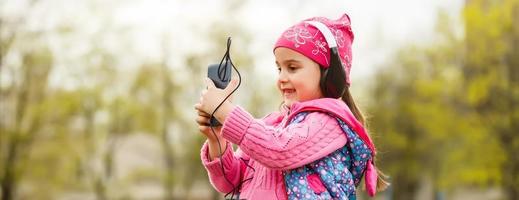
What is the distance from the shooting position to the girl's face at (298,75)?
232 centimetres

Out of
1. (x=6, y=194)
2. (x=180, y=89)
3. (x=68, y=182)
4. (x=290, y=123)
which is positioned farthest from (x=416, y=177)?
(x=290, y=123)

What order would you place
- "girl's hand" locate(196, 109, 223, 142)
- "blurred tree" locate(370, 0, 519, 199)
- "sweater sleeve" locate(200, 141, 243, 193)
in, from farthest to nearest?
"blurred tree" locate(370, 0, 519, 199), "sweater sleeve" locate(200, 141, 243, 193), "girl's hand" locate(196, 109, 223, 142)

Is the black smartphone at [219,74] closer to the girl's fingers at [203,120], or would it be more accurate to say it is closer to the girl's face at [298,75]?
the girl's fingers at [203,120]

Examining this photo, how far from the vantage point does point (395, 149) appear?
2758 centimetres

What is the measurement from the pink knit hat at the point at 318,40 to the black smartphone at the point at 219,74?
24 centimetres

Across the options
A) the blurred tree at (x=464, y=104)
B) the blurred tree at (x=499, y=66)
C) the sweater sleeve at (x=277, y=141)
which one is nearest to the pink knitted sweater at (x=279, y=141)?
the sweater sleeve at (x=277, y=141)

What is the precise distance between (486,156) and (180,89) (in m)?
12.9

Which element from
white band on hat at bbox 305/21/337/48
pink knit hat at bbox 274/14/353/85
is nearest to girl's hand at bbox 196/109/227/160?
pink knit hat at bbox 274/14/353/85

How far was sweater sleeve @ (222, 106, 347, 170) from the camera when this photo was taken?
2.13 meters

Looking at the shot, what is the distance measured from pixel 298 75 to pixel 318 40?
0.14 meters

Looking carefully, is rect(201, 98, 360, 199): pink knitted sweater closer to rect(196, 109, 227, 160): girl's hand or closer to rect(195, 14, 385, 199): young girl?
rect(195, 14, 385, 199): young girl

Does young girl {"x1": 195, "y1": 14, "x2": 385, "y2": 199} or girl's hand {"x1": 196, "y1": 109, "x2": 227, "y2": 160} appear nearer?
young girl {"x1": 195, "y1": 14, "x2": 385, "y2": 199}

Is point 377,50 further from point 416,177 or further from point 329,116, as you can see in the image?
point 329,116

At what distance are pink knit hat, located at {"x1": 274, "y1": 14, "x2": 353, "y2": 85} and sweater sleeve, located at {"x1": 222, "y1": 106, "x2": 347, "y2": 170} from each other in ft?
0.86
